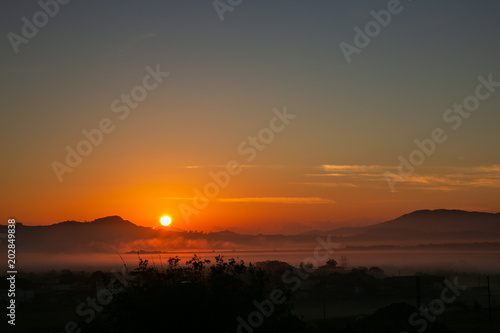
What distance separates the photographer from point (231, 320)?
23609mm

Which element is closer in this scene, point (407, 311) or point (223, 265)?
point (223, 265)

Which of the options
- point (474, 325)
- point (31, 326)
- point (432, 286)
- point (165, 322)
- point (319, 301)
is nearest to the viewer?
point (165, 322)

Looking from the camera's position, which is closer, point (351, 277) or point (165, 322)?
point (165, 322)

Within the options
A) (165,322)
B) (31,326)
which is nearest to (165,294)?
(165,322)

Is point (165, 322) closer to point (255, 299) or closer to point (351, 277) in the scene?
point (255, 299)

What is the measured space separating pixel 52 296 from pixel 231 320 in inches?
3105

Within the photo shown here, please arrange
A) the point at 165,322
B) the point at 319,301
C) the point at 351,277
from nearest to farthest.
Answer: the point at 165,322
the point at 319,301
the point at 351,277

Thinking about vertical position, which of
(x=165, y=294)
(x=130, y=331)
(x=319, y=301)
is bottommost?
(x=319, y=301)

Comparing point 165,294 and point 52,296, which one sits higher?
point 165,294

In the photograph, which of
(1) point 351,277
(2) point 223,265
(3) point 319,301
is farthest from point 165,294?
(1) point 351,277

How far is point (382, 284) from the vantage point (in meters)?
114

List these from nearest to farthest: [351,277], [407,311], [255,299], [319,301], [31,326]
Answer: [255,299] < [407,311] < [31,326] < [319,301] < [351,277]

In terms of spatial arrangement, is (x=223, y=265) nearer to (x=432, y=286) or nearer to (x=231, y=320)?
(x=231, y=320)

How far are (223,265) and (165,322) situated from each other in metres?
3.52
